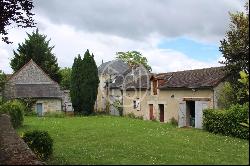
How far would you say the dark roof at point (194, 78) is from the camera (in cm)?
3032

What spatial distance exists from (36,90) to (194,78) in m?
22.3

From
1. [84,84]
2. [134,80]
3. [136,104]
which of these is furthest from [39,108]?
[136,104]

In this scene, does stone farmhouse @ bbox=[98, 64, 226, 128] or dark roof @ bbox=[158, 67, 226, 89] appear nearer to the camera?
dark roof @ bbox=[158, 67, 226, 89]

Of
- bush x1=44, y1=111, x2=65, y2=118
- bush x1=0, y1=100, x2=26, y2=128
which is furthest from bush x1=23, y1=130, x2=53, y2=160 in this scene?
bush x1=44, y1=111, x2=65, y2=118

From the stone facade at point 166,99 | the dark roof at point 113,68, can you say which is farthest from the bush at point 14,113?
the dark roof at point 113,68

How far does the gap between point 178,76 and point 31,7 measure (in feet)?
78.6

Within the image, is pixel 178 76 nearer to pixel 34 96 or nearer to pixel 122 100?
pixel 122 100

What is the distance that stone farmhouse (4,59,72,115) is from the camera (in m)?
47.2

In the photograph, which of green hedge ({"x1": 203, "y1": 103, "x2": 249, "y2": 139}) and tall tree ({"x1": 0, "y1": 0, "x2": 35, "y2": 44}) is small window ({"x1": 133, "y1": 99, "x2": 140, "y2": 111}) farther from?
tall tree ({"x1": 0, "y1": 0, "x2": 35, "y2": 44})

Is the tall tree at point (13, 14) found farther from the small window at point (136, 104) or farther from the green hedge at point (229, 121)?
the small window at point (136, 104)

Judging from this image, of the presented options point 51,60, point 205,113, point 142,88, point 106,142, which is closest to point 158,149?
point 106,142

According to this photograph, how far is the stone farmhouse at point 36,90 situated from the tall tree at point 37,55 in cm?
1045

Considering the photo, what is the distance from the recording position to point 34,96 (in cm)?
4681

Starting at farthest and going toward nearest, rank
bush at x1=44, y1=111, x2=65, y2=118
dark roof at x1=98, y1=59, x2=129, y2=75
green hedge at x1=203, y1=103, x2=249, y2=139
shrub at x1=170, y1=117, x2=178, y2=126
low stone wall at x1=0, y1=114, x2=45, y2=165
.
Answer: dark roof at x1=98, y1=59, x2=129, y2=75 < bush at x1=44, y1=111, x2=65, y2=118 < shrub at x1=170, y1=117, x2=178, y2=126 < green hedge at x1=203, y1=103, x2=249, y2=139 < low stone wall at x1=0, y1=114, x2=45, y2=165
